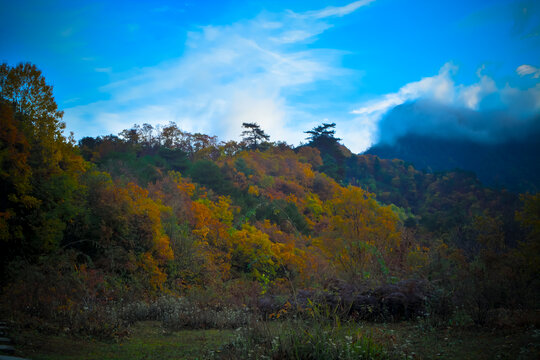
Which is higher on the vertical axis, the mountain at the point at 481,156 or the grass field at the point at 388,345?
the mountain at the point at 481,156

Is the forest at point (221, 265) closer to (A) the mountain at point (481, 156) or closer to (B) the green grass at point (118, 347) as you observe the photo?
(B) the green grass at point (118, 347)

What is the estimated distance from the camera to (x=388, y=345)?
16.0 feet

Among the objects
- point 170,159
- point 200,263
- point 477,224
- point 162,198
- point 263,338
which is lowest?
point 200,263

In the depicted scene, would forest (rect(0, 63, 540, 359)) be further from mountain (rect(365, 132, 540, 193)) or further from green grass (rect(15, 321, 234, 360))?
mountain (rect(365, 132, 540, 193))

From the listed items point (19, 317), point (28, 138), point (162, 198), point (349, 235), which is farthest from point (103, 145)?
point (19, 317)

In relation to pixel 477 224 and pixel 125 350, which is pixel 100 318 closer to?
pixel 125 350

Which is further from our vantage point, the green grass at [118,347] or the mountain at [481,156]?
the mountain at [481,156]

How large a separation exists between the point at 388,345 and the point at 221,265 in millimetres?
18147

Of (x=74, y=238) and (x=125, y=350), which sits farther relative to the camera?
(x=74, y=238)

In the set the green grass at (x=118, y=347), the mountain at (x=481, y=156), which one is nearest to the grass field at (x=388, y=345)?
the green grass at (x=118, y=347)

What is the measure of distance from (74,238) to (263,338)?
51.5 feet

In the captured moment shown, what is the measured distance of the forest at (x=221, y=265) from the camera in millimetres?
5859

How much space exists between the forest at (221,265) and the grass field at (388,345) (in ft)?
0.23

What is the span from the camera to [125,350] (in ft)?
20.7
